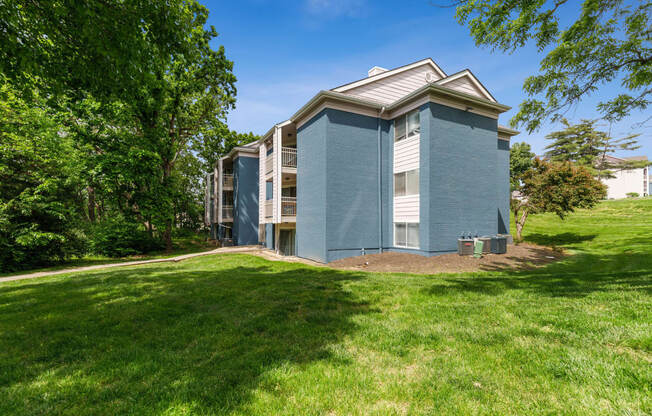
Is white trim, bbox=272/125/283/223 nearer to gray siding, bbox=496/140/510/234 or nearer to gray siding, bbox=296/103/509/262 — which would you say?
gray siding, bbox=296/103/509/262

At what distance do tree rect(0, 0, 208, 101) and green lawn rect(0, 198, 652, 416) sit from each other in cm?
517

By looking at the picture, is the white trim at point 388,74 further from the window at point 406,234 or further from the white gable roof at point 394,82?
the window at point 406,234

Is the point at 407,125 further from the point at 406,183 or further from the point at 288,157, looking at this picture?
the point at 288,157

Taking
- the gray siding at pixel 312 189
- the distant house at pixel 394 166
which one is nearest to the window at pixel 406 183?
the distant house at pixel 394 166

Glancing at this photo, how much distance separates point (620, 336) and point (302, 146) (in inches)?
586

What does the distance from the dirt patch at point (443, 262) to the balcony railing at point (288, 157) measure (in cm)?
759

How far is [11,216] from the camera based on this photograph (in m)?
12.7

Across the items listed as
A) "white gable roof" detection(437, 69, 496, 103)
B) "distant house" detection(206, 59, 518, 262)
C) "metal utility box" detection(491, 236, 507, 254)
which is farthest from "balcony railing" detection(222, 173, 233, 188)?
"metal utility box" detection(491, 236, 507, 254)

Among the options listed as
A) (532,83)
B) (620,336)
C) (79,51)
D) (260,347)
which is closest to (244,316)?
(260,347)

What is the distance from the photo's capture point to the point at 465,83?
1540 cm

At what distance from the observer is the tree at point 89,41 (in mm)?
4777

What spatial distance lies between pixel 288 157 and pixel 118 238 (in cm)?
1365

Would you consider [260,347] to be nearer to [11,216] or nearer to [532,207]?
[11,216]

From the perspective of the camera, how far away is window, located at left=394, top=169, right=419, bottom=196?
13.8 m
